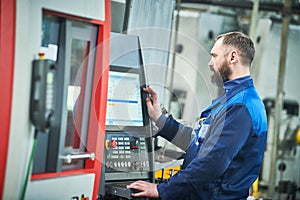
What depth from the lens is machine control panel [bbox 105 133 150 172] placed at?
256cm

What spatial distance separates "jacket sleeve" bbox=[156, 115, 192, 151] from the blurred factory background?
8cm

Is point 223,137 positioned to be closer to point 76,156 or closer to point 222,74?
point 222,74

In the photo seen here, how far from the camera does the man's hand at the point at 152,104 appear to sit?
9.19ft

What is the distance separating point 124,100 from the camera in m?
2.65

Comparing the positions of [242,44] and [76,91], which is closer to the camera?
[76,91]

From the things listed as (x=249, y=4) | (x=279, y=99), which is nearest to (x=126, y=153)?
(x=279, y=99)

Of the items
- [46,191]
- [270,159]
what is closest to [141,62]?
[46,191]

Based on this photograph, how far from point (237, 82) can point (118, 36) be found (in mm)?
743


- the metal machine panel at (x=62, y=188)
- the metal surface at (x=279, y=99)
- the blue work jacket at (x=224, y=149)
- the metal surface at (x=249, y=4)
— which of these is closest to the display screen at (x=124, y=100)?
the blue work jacket at (x=224, y=149)

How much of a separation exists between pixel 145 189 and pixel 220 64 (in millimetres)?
871

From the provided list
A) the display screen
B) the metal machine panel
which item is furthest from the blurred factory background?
the display screen

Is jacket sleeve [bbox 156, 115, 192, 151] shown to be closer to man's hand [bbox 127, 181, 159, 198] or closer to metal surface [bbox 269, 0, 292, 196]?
man's hand [bbox 127, 181, 159, 198]

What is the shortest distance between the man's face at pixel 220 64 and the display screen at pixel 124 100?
0.51 metres

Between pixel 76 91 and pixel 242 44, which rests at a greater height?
pixel 242 44
